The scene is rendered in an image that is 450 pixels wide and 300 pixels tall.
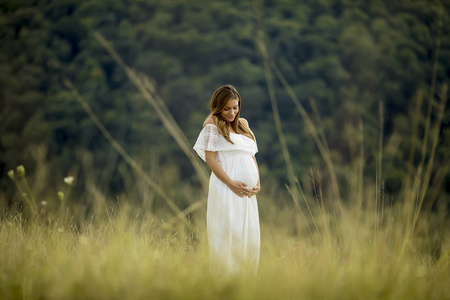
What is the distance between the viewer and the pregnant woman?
8.59 ft

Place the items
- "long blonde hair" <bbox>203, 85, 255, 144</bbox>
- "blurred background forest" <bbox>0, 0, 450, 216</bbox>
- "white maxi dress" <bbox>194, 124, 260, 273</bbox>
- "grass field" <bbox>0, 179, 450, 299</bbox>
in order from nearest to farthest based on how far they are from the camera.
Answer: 1. "grass field" <bbox>0, 179, 450, 299</bbox>
2. "white maxi dress" <bbox>194, 124, 260, 273</bbox>
3. "long blonde hair" <bbox>203, 85, 255, 144</bbox>
4. "blurred background forest" <bbox>0, 0, 450, 216</bbox>

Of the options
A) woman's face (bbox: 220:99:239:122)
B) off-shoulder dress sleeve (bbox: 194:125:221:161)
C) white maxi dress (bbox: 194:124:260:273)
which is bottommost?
white maxi dress (bbox: 194:124:260:273)

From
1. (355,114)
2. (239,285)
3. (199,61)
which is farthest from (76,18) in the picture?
(239,285)

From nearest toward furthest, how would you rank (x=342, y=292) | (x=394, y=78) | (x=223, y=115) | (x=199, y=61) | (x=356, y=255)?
(x=342, y=292)
(x=356, y=255)
(x=223, y=115)
(x=394, y=78)
(x=199, y=61)

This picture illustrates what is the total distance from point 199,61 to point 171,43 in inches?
57.6

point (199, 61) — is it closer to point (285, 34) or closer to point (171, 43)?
point (171, 43)

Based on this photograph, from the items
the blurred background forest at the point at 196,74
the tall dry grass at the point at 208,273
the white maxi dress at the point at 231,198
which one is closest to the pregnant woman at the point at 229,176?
the white maxi dress at the point at 231,198

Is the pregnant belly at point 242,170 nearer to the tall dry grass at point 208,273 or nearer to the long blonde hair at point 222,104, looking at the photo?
the long blonde hair at point 222,104

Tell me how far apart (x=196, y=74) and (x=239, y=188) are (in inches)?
690

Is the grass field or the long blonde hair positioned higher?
the long blonde hair

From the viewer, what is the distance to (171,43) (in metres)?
20.1

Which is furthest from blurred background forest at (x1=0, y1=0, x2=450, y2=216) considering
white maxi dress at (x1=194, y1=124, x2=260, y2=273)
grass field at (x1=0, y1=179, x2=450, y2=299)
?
grass field at (x1=0, y1=179, x2=450, y2=299)

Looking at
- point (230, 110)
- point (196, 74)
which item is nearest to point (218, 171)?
point (230, 110)

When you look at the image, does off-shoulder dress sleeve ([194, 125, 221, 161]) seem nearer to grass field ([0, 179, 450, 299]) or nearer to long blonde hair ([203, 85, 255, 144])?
long blonde hair ([203, 85, 255, 144])
